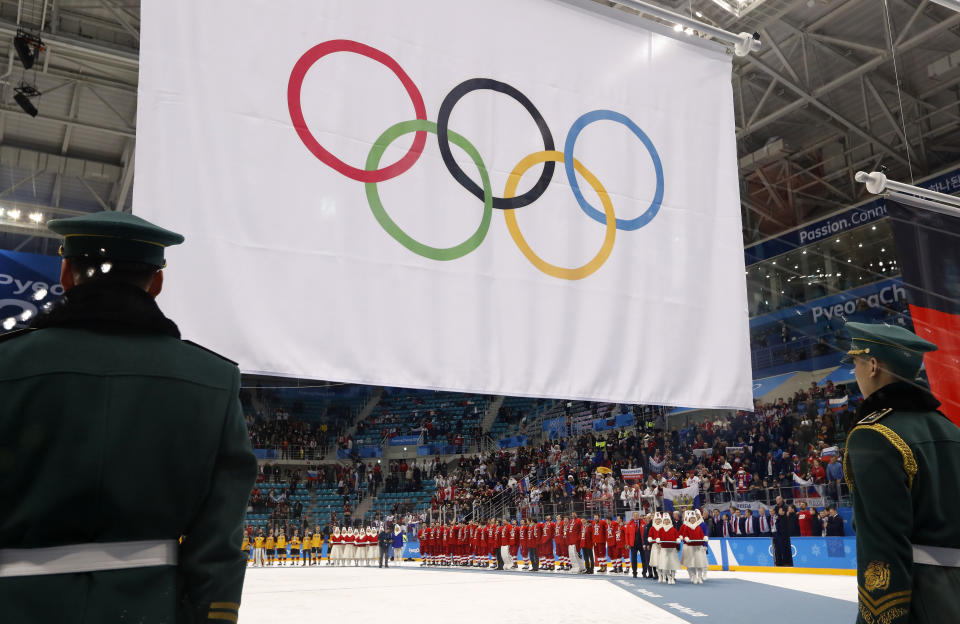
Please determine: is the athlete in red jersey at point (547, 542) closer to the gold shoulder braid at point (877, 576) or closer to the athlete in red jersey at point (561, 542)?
the athlete in red jersey at point (561, 542)

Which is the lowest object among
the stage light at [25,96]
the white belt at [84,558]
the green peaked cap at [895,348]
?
the white belt at [84,558]

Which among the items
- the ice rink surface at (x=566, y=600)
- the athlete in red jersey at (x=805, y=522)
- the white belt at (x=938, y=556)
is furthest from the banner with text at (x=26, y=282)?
the athlete in red jersey at (x=805, y=522)

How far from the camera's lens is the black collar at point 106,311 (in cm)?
129

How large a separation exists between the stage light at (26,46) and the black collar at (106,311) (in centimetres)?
1143

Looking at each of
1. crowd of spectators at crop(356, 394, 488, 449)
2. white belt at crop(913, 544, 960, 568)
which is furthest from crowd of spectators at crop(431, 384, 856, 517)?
white belt at crop(913, 544, 960, 568)

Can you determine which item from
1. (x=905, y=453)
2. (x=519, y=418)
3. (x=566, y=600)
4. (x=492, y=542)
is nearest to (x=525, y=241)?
(x=905, y=453)

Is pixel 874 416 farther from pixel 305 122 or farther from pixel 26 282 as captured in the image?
pixel 26 282

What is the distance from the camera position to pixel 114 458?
1.21 metres

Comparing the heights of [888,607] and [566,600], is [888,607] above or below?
above

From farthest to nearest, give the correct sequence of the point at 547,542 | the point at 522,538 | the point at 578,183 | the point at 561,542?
1. the point at 522,538
2. the point at 547,542
3. the point at 561,542
4. the point at 578,183

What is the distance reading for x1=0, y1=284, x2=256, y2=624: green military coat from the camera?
117 centimetres

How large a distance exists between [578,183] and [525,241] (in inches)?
13.5

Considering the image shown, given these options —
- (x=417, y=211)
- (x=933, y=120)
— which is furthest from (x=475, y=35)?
(x=933, y=120)

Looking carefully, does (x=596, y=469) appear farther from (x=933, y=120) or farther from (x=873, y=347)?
(x=873, y=347)
